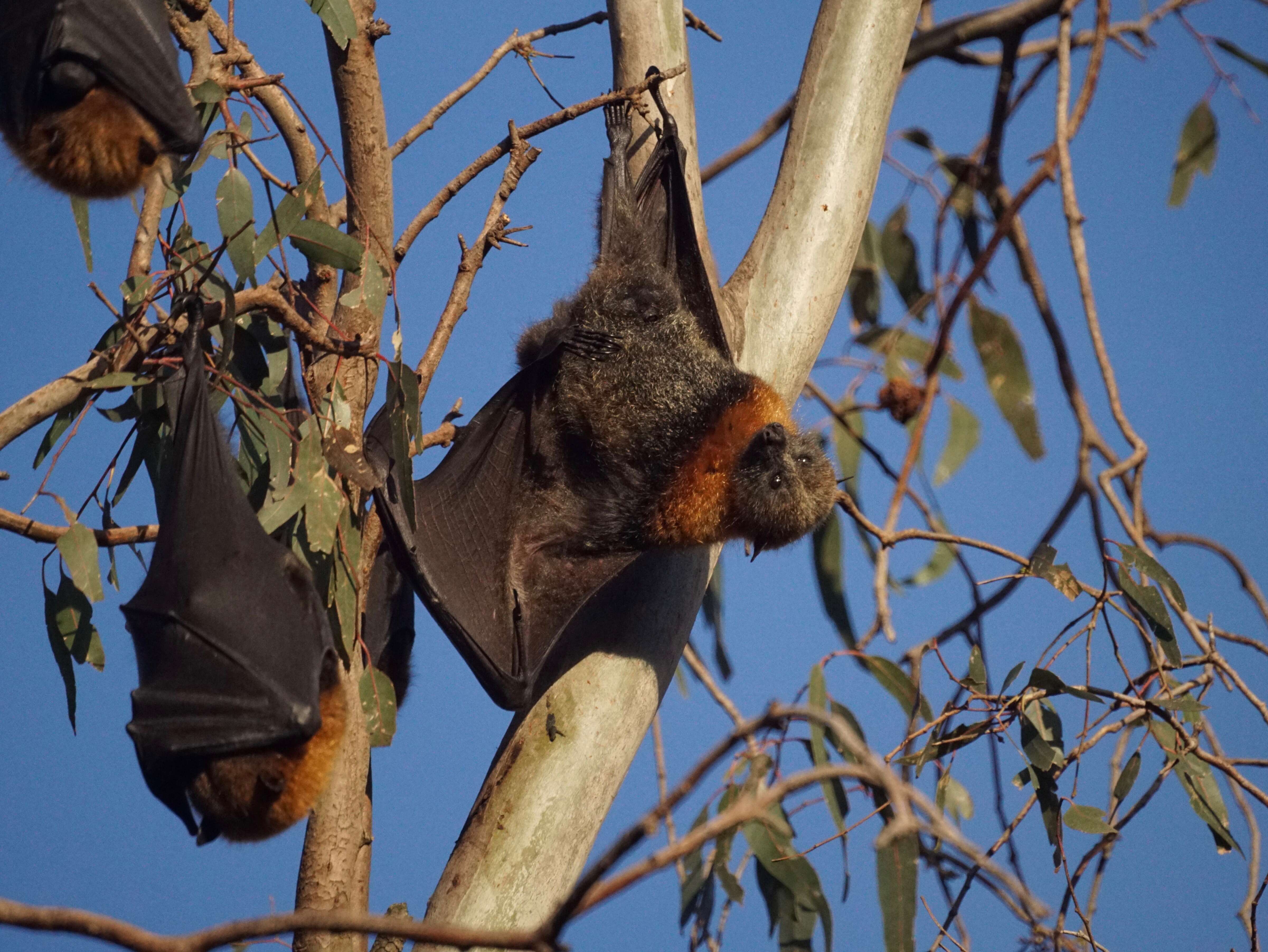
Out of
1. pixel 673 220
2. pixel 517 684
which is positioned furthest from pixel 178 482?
pixel 673 220

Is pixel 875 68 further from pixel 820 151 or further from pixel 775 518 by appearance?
pixel 775 518

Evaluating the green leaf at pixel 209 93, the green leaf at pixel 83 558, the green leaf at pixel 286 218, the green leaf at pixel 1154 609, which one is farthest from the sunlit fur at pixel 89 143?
the green leaf at pixel 1154 609

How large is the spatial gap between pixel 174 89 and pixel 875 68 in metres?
Result: 2.06

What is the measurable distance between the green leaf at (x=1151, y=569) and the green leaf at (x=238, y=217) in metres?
2.51

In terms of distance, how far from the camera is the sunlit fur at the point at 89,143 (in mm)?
2539

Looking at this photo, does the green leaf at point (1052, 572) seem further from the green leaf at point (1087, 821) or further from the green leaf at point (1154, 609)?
the green leaf at point (1087, 821)

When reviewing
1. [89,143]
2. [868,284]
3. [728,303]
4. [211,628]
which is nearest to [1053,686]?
[728,303]

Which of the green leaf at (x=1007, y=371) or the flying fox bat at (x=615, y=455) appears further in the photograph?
the green leaf at (x=1007, y=371)

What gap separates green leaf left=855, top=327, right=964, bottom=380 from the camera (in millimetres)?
5352

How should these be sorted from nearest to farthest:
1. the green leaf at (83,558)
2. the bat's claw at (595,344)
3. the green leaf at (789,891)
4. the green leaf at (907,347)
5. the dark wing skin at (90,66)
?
the green leaf at (83,558), the dark wing skin at (90,66), the green leaf at (789,891), the bat's claw at (595,344), the green leaf at (907,347)

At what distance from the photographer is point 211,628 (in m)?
2.68

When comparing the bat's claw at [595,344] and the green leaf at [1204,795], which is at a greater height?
the bat's claw at [595,344]

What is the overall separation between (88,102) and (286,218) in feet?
1.88

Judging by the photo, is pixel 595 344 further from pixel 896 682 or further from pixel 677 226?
pixel 896 682
